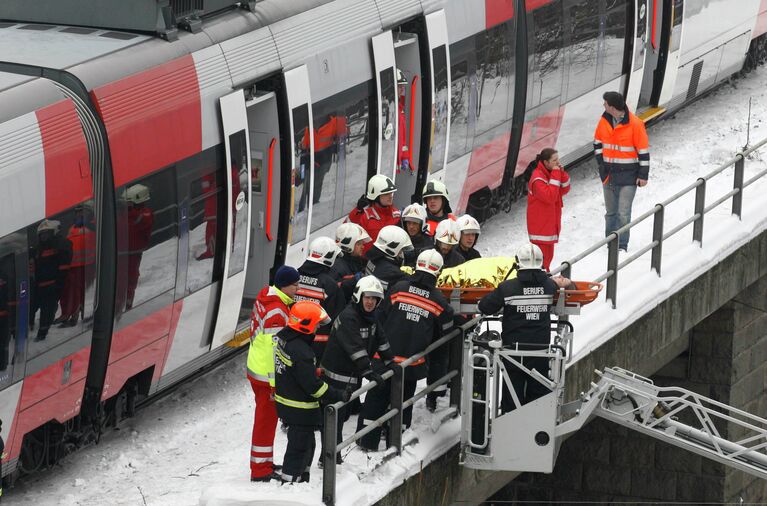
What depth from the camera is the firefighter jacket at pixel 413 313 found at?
11.0 meters

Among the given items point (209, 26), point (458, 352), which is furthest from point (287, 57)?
point (458, 352)

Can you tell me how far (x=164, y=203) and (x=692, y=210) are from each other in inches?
267

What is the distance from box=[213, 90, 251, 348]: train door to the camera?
1244cm

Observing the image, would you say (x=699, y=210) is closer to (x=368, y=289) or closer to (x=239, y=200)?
(x=239, y=200)

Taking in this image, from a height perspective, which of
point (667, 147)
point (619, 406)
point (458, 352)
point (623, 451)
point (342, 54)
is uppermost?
point (342, 54)

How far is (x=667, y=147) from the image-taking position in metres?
20.2

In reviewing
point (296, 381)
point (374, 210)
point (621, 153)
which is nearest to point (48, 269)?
point (296, 381)

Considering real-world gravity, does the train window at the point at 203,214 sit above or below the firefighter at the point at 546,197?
above

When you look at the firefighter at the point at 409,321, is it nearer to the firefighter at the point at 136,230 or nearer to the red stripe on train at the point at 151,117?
the firefighter at the point at 136,230

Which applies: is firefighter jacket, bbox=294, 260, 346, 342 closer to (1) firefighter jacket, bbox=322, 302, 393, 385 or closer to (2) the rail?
(1) firefighter jacket, bbox=322, 302, 393, 385

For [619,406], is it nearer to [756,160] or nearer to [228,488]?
[228,488]

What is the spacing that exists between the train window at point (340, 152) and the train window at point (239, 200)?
1087 mm

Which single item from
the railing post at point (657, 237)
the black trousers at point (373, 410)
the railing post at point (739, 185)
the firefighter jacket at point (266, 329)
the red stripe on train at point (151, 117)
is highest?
the red stripe on train at point (151, 117)

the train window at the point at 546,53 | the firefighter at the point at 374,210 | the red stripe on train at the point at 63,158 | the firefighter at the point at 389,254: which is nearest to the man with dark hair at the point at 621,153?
the train window at the point at 546,53
